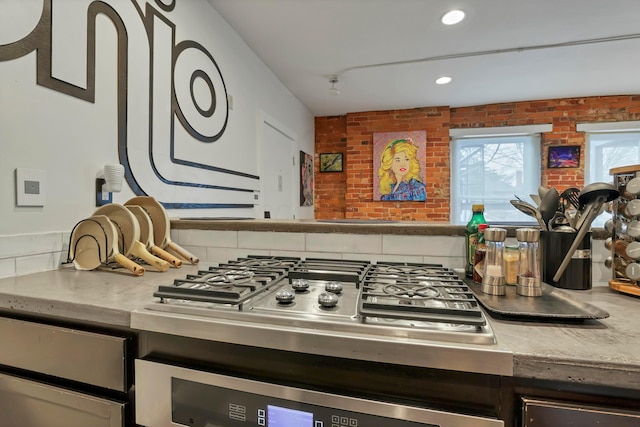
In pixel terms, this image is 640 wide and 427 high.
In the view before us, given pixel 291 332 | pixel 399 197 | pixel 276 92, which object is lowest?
pixel 291 332

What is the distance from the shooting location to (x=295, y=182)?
389cm

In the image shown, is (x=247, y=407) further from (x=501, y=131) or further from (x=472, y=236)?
(x=501, y=131)

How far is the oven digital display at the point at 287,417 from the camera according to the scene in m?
0.56

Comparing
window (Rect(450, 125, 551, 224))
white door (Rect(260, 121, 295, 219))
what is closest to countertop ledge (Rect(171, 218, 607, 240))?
white door (Rect(260, 121, 295, 219))

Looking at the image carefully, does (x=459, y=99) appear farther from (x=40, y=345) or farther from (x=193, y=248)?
(x=40, y=345)

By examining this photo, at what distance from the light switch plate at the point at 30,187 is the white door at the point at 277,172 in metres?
1.85

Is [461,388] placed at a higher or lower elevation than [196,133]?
lower

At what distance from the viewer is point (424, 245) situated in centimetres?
110

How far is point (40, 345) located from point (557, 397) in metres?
1.05

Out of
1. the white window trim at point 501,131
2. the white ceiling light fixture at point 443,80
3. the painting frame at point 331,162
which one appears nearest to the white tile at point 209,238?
the white ceiling light fixture at point 443,80

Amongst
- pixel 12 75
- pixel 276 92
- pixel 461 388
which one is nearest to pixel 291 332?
pixel 461 388

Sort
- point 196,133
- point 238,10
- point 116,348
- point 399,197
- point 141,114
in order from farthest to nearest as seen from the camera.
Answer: point 399,197 < point 238,10 < point 196,133 < point 141,114 < point 116,348

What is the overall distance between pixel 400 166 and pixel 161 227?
12.2ft

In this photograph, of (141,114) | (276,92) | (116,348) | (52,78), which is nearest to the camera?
(116,348)
